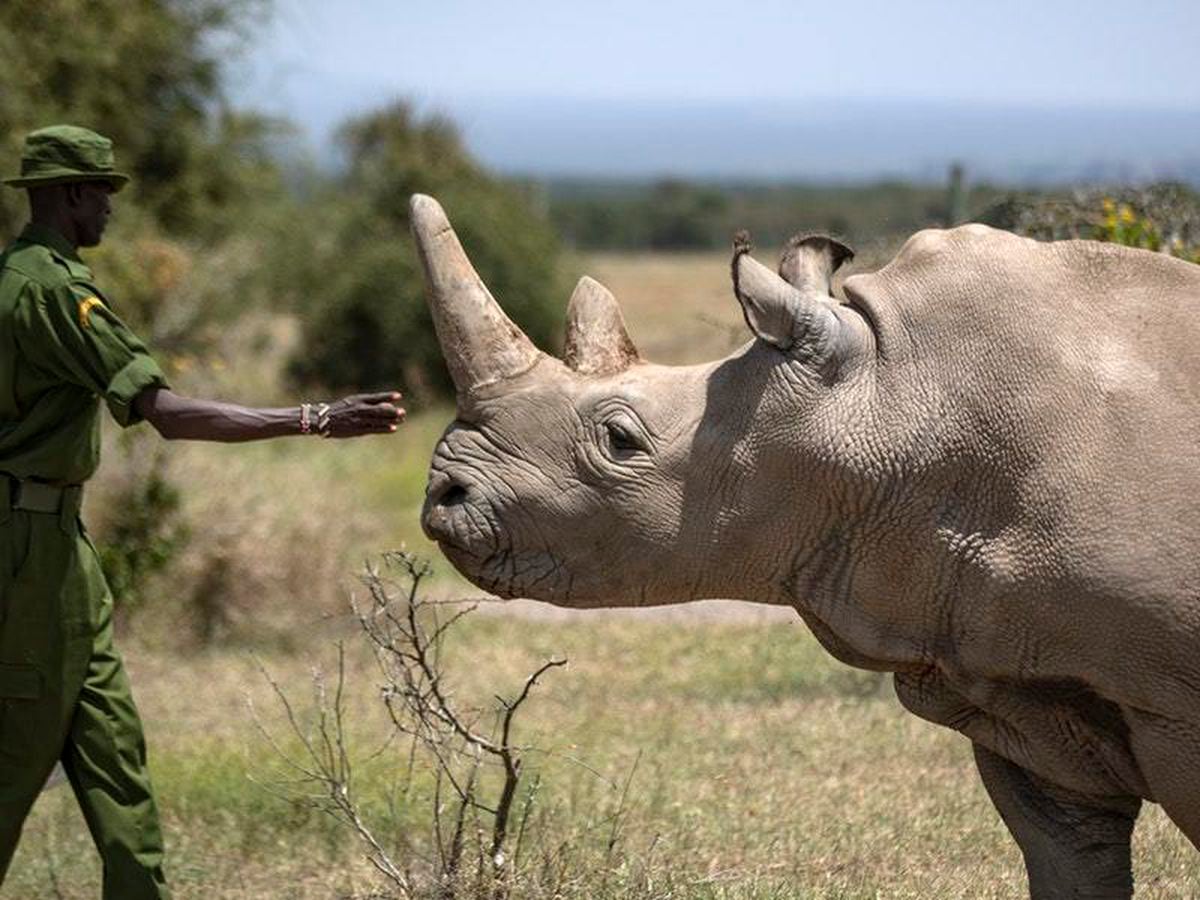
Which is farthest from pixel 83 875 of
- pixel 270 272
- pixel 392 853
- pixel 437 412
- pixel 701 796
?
pixel 270 272

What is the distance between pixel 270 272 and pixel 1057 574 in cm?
2056

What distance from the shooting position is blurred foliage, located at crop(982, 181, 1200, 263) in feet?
28.7

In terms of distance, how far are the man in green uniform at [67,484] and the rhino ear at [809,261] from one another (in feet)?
4.40

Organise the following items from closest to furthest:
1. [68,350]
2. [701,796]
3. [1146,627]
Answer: [1146,627]
[68,350]
[701,796]

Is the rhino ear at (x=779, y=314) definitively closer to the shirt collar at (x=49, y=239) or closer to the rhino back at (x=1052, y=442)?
the rhino back at (x=1052, y=442)

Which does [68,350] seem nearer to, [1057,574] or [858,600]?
[858,600]

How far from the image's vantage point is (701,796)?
7648mm

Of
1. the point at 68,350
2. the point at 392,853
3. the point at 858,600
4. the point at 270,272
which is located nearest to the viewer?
the point at 858,600

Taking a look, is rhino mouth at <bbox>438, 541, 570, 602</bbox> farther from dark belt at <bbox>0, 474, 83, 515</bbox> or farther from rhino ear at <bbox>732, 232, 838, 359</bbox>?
dark belt at <bbox>0, 474, 83, 515</bbox>

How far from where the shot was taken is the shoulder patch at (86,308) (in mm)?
5590

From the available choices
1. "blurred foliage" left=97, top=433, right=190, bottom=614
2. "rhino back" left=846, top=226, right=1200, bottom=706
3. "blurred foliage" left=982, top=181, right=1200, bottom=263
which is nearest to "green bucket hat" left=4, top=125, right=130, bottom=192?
"rhino back" left=846, top=226, right=1200, bottom=706

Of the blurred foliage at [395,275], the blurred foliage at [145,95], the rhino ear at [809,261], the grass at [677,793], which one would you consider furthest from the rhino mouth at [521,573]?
the blurred foliage at [395,275]

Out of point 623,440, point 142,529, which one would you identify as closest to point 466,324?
point 623,440

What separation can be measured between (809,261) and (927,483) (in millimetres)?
606
